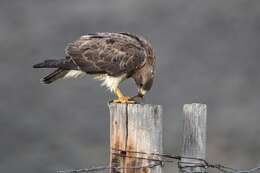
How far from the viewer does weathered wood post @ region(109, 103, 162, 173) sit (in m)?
9.60

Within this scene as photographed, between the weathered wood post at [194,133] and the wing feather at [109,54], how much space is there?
10.8 feet

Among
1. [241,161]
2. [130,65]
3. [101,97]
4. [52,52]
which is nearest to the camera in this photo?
[130,65]

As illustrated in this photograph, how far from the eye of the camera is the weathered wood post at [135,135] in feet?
31.5

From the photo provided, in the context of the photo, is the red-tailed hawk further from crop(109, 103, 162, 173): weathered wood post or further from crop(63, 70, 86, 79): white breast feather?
crop(109, 103, 162, 173): weathered wood post

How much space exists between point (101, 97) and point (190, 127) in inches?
625

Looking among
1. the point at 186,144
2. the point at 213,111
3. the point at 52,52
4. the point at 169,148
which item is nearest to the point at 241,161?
the point at 169,148

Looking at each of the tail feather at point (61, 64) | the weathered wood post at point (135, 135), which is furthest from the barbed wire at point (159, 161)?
the tail feather at point (61, 64)

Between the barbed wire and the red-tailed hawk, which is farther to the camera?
the red-tailed hawk

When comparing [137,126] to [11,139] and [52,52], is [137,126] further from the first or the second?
[52,52]

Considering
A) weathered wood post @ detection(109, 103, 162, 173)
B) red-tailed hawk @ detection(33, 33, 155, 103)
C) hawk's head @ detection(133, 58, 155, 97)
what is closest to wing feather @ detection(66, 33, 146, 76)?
red-tailed hawk @ detection(33, 33, 155, 103)

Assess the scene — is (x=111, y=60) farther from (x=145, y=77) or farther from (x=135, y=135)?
(x=135, y=135)

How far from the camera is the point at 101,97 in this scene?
25500 millimetres

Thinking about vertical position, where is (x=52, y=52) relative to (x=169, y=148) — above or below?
above

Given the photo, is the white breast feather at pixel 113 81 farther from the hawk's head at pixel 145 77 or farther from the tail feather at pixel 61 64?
the tail feather at pixel 61 64
